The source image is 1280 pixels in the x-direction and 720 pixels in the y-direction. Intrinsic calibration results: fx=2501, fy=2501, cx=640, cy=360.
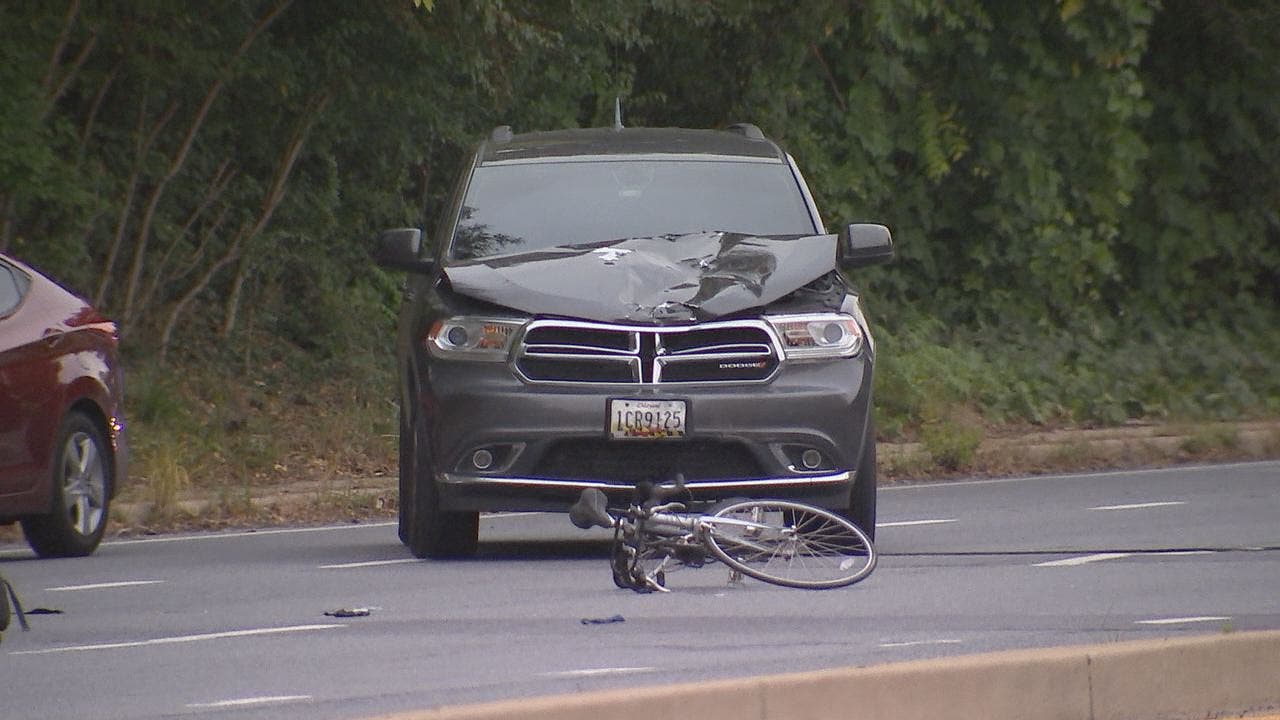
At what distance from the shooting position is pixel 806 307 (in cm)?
1076

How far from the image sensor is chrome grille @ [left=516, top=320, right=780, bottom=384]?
10.6 m

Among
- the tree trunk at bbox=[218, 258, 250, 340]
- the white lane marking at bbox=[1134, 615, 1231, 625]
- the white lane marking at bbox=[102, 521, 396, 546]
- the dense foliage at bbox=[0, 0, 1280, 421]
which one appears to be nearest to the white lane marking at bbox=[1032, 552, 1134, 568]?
the white lane marking at bbox=[1134, 615, 1231, 625]

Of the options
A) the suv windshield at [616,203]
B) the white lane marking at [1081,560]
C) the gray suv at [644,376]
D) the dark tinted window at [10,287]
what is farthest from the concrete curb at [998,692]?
the dark tinted window at [10,287]

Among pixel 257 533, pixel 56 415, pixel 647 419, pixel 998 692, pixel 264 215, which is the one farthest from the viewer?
pixel 264 215

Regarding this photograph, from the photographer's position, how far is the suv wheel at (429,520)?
11.0 metres

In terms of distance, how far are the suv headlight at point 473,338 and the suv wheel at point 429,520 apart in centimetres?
39

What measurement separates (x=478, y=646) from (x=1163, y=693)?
8.55ft

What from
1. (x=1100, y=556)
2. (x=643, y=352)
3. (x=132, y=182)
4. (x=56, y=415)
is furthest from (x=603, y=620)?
(x=132, y=182)

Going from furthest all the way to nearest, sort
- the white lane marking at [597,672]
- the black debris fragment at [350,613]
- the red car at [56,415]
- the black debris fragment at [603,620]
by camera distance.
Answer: the red car at [56,415] → the black debris fragment at [350,613] → the black debris fragment at [603,620] → the white lane marking at [597,672]

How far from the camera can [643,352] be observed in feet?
34.7

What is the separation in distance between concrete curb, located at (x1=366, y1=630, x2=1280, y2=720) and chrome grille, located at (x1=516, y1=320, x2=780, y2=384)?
3675 mm

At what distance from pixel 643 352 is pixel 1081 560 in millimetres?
2323

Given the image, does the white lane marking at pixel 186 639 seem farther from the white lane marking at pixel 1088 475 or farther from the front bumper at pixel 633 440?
the white lane marking at pixel 1088 475

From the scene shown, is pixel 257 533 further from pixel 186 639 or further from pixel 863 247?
pixel 186 639
